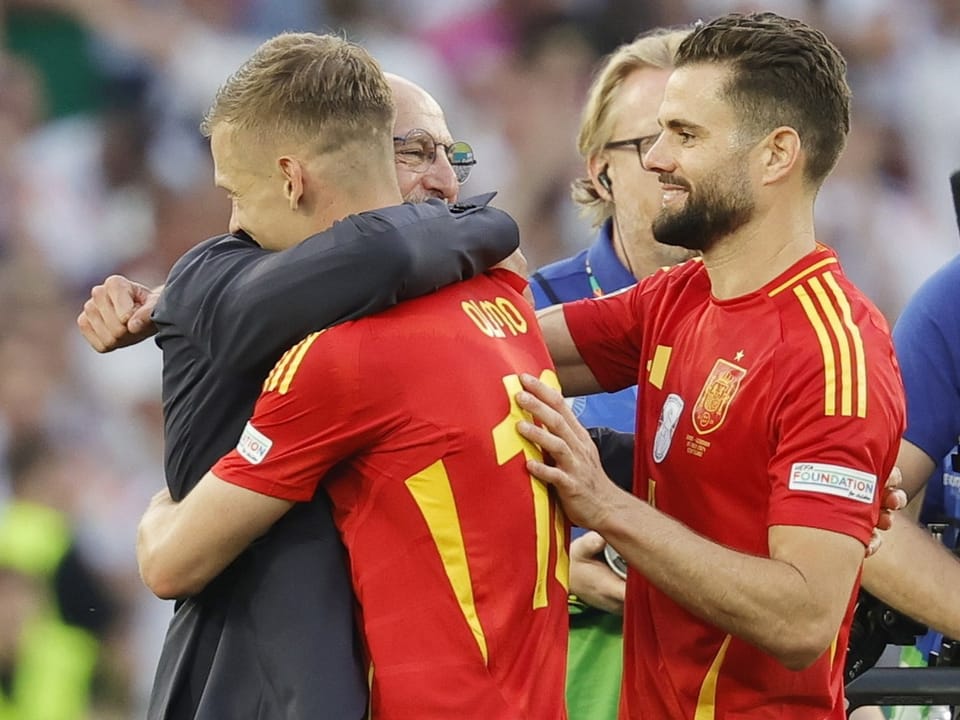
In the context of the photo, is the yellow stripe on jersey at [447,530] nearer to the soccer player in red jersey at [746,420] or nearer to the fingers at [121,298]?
the soccer player in red jersey at [746,420]

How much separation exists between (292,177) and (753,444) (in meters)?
0.81

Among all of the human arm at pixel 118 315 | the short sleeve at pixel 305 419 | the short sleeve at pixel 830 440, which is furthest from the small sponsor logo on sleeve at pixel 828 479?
the human arm at pixel 118 315

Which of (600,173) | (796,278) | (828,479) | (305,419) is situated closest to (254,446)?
(305,419)

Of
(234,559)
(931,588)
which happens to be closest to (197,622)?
(234,559)

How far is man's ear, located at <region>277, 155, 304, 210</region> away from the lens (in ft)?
7.11

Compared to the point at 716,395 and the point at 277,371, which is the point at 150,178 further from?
the point at 277,371

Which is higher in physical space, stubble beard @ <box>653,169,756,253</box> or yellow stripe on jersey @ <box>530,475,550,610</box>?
stubble beard @ <box>653,169,756,253</box>

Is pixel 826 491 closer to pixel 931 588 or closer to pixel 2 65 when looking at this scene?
pixel 931 588

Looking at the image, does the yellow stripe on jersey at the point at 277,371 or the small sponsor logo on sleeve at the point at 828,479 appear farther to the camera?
the small sponsor logo on sleeve at the point at 828,479

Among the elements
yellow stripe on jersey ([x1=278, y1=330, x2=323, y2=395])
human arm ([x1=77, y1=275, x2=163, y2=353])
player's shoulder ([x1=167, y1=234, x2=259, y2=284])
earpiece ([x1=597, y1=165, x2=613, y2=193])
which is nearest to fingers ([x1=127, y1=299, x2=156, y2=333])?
human arm ([x1=77, y1=275, x2=163, y2=353])

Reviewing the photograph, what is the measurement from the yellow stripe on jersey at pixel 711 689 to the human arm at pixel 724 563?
13 cm

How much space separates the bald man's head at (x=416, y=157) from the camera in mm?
2805

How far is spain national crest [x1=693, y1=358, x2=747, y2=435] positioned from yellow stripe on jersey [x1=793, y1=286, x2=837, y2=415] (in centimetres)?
13

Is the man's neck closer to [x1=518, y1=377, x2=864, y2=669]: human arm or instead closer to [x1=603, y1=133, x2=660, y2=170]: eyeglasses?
[x1=518, y1=377, x2=864, y2=669]: human arm
